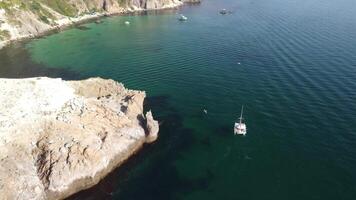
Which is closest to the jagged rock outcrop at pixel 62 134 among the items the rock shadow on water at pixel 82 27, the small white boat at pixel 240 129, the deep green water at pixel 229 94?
the deep green water at pixel 229 94

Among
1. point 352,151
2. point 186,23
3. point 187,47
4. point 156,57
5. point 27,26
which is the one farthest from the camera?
point 186,23

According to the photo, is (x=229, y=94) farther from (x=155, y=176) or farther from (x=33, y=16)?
(x=33, y=16)

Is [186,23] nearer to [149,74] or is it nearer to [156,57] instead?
[156,57]

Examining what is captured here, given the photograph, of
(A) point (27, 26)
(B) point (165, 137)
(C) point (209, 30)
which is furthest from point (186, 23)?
(B) point (165, 137)

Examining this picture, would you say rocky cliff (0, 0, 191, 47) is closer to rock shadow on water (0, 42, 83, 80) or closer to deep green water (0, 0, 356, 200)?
deep green water (0, 0, 356, 200)

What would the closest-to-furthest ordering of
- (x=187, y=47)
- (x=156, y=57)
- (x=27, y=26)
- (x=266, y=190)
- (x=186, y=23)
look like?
(x=266, y=190) < (x=156, y=57) < (x=187, y=47) < (x=27, y=26) < (x=186, y=23)

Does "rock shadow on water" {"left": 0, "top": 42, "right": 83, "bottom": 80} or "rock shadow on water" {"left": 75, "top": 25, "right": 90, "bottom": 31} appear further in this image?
"rock shadow on water" {"left": 75, "top": 25, "right": 90, "bottom": 31}

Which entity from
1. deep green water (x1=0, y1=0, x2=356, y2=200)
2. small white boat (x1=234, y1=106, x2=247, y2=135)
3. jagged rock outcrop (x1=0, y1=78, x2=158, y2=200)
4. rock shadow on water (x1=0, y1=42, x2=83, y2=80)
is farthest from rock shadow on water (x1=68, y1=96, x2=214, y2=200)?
rock shadow on water (x1=0, y1=42, x2=83, y2=80)
